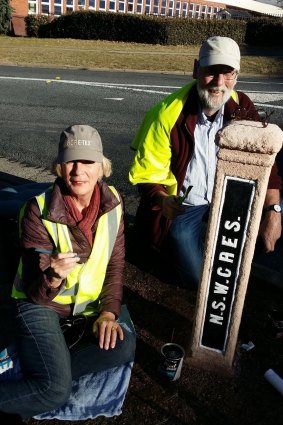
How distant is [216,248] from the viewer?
260 centimetres

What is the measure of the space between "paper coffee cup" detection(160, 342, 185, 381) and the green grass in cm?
1483

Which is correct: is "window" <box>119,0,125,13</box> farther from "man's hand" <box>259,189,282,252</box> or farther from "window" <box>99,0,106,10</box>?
"man's hand" <box>259,189,282,252</box>

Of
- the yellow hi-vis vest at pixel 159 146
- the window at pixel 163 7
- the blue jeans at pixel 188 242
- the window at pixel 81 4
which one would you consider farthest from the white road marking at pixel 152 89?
the window at pixel 163 7

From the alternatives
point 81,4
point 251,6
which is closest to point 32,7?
point 81,4

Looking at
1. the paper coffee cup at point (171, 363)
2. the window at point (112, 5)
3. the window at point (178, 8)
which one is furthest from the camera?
the window at point (178, 8)

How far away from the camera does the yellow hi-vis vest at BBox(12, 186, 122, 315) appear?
103 inches

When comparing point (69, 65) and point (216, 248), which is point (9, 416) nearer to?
point (216, 248)

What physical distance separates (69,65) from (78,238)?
1550 cm

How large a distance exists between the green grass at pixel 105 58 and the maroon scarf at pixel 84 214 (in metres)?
14.7

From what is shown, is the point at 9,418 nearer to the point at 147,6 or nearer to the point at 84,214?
the point at 84,214

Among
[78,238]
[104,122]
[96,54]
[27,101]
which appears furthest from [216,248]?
[96,54]

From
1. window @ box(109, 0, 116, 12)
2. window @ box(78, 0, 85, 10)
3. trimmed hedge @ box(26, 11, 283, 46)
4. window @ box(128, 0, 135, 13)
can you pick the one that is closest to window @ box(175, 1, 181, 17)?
window @ box(128, 0, 135, 13)

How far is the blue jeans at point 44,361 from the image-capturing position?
7.95ft

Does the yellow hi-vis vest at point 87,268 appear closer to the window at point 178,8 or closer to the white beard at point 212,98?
the white beard at point 212,98
